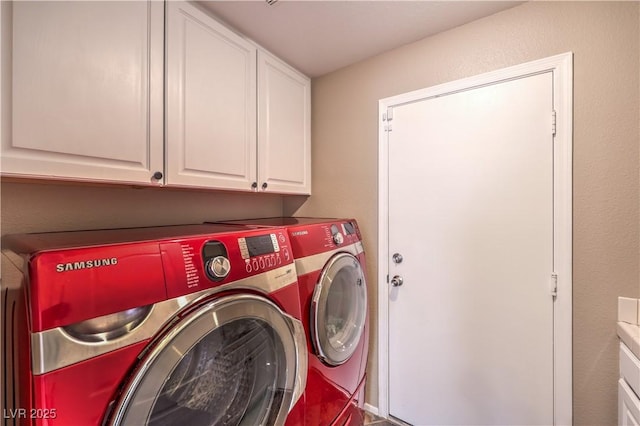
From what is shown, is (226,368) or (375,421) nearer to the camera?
(226,368)

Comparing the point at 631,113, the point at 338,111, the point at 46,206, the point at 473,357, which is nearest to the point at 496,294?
the point at 473,357

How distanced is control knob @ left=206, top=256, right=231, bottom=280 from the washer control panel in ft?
0.22

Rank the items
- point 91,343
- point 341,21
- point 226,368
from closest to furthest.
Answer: point 91,343
point 226,368
point 341,21

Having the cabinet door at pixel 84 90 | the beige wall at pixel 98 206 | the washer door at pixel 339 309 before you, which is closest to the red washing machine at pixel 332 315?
the washer door at pixel 339 309

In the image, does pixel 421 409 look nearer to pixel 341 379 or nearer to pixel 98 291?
pixel 341 379

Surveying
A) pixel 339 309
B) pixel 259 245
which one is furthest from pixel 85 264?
pixel 339 309

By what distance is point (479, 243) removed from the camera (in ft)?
4.73

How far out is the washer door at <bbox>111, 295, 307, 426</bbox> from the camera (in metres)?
0.64

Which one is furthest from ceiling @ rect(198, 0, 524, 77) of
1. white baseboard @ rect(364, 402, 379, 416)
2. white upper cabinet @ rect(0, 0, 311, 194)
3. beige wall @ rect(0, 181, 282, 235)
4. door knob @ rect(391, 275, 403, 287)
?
white baseboard @ rect(364, 402, 379, 416)

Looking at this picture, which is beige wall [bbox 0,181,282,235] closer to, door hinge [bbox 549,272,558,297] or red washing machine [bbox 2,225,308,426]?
red washing machine [bbox 2,225,308,426]

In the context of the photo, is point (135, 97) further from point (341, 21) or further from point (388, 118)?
point (388, 118)

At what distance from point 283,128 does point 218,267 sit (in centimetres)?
124

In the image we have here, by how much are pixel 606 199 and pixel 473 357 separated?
3.24 feet

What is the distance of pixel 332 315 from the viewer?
141cm
